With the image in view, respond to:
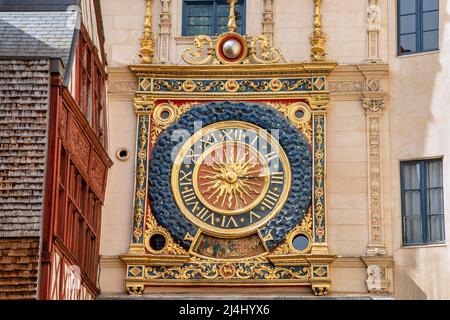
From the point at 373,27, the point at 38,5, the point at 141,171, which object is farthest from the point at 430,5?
the point at 38,5

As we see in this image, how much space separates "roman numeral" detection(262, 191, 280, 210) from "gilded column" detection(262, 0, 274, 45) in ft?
8.88

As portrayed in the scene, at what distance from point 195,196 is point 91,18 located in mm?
3515

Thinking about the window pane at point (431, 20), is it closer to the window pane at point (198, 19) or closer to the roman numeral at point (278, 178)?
the roman numeral at point (278, 178)

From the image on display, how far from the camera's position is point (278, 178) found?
2545cm

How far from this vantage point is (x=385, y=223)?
82.3ft

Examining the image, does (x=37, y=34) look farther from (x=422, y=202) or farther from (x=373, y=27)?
(x=422, y=202)

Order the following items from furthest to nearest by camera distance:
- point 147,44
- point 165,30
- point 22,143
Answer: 1. point 165,30
2. point 147,44
3. point 22,143

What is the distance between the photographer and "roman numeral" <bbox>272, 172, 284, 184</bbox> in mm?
25438

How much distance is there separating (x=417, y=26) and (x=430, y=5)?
0.42 metres

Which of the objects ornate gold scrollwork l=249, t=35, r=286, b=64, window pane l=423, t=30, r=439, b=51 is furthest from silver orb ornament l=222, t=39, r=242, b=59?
window pane l=423, t=30, r=439, b=51

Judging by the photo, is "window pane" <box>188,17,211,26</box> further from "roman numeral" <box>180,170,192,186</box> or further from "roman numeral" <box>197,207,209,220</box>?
"roman numeral" <box>197,207,209,220</box>

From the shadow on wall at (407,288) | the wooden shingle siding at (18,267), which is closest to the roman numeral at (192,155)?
the shadow on wall at (407,288)
